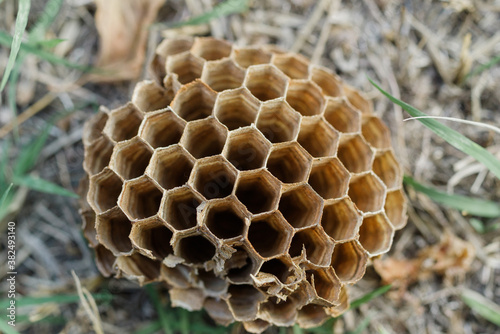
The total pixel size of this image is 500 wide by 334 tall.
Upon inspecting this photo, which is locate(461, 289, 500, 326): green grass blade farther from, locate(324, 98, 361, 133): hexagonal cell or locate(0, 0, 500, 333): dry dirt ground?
locate(324, 98, 361, 133): hexagonal cell

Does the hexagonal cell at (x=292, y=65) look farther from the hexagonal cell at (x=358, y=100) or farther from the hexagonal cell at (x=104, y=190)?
the hexagonal cell at (x=104, y=190)

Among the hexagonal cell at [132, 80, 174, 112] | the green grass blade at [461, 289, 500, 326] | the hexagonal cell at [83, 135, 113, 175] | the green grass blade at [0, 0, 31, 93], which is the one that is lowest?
the green grass blade at [461, 289, 500, 326]

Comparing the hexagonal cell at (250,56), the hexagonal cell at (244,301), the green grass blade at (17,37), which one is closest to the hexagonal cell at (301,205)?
the hexagonal cell at (244,301)

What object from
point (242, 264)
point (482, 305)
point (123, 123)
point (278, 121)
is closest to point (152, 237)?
point (242, 264)

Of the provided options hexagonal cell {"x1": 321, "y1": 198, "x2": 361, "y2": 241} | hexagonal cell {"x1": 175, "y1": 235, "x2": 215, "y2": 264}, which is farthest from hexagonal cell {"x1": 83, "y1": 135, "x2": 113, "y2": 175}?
hexagonal cell {"x1": 321, "y1": 198, "x2": 361, "y2": 241}

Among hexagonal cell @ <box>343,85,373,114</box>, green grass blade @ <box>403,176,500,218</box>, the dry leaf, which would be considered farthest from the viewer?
the dry leaf

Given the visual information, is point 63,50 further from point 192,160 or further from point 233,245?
point 233,245
